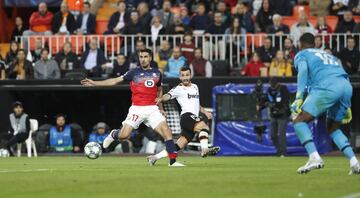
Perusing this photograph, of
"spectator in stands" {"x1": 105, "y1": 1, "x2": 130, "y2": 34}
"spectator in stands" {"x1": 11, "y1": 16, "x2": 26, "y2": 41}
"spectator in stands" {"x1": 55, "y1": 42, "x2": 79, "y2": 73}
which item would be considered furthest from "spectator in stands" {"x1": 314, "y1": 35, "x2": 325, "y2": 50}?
"spectator in stands" {"x1": 11, "y1": 16, "x2": 26, "y2": 41}

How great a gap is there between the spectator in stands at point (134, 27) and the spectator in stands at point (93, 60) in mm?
1240

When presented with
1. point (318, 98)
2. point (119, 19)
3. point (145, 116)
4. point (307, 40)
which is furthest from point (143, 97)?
point (119, 19)

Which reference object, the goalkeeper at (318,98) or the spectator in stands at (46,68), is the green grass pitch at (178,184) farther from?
the spectator in stands at (46,68)

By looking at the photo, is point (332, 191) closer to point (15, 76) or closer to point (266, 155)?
point (266, 155)

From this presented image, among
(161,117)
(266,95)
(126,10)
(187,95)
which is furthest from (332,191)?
(126,10)

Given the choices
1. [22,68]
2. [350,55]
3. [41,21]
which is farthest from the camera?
[41,21]

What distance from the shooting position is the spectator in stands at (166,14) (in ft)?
101

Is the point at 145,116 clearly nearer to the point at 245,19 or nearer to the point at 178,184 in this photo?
the point at 178,184

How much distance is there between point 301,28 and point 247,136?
354 cm

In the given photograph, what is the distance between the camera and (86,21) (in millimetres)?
31453

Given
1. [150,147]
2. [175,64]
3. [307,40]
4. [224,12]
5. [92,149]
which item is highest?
[307,40]

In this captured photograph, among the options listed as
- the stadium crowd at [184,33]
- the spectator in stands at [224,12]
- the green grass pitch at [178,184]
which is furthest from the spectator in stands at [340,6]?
the green grass pitch at [178,184]

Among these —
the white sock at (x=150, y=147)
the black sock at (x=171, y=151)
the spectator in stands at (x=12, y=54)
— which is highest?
the spectator in stands at (x=12, y=54)

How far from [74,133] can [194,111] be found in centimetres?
935
